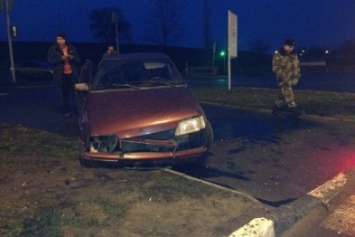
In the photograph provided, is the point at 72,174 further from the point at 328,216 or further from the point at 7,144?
the point at 328,216

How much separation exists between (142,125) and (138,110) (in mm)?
340

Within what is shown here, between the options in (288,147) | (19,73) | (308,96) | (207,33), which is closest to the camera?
(288,147)

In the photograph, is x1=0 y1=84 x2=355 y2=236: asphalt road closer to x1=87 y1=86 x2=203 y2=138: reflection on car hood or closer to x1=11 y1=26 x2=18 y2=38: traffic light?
x1=87 y1=86 x2=203 y2=138: reflection on car hood

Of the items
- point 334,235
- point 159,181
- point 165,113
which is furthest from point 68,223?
point 334,235

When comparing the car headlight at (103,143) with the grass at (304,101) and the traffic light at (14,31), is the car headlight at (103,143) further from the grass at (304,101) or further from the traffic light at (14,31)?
the traffic light at (14,31)

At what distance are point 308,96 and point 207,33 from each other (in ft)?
81.1

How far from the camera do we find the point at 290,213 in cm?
447

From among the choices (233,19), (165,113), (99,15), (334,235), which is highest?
(99,15)

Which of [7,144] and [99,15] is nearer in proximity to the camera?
[7,144]

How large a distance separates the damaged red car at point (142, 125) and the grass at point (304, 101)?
528 centimetres

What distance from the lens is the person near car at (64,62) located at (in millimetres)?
9008

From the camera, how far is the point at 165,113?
5.52 meters

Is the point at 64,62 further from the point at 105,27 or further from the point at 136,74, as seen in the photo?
the point at 105,27

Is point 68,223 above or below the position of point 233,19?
below
